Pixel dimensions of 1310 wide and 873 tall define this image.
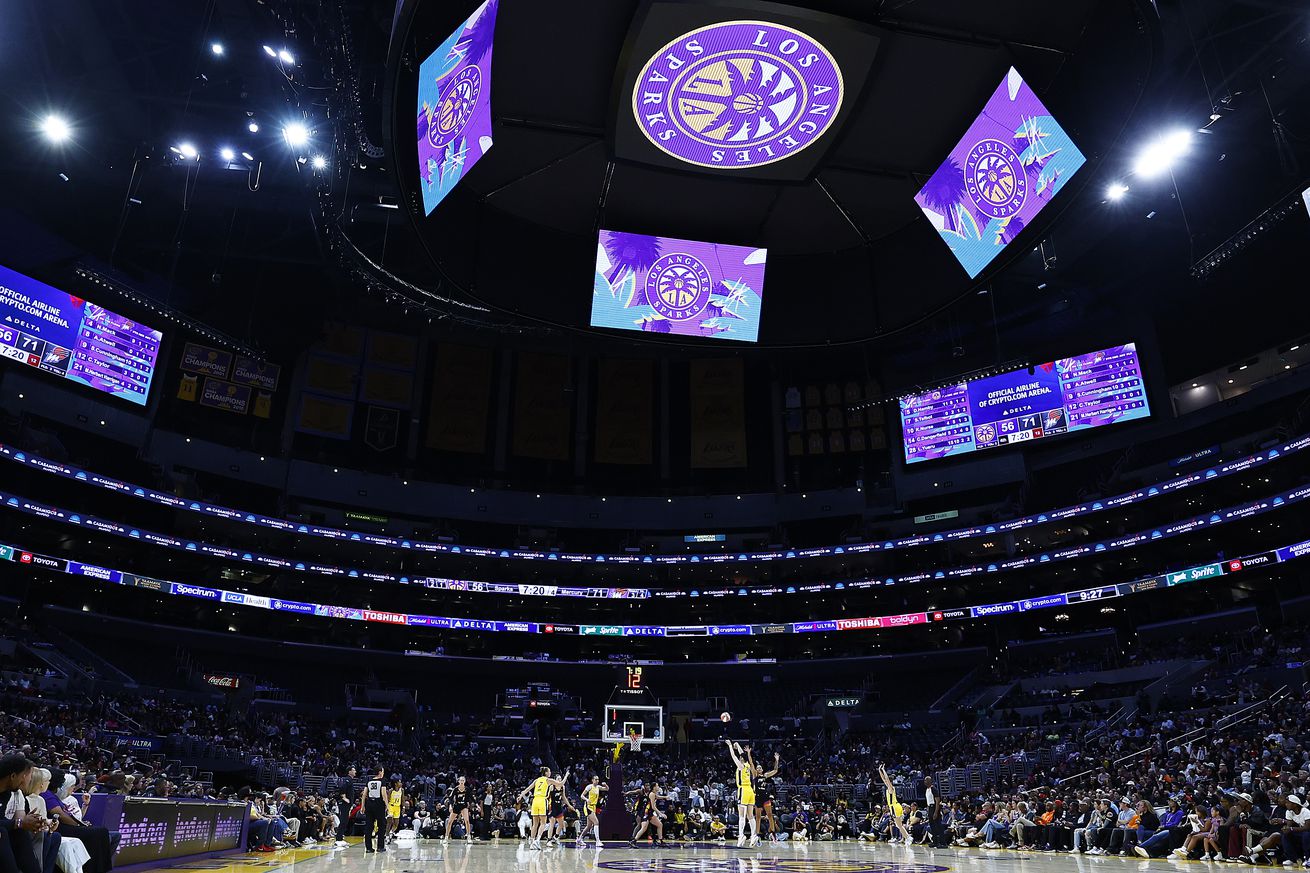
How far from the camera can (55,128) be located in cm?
2780

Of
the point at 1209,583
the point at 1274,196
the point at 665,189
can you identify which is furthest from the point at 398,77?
the point at 1209,583

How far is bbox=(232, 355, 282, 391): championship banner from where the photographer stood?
146 ft

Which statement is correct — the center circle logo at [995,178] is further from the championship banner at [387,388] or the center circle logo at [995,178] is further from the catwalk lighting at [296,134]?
the championship banner at [387,388]

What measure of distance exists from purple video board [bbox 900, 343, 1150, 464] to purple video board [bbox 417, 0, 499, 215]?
113 feet

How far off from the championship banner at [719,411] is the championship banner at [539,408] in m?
7.51

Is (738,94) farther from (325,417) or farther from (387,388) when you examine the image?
(325,417)

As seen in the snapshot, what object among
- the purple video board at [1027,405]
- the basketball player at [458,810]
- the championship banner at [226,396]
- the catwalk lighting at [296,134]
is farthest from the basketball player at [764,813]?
the championship banner at [226,396]

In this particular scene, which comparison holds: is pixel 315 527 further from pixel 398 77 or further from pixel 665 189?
pixel 398 77

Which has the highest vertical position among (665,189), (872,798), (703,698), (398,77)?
(665,189)

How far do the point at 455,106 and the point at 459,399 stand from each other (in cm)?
3522

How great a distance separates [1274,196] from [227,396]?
4671 cm

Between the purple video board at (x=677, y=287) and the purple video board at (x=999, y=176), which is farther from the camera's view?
the purple video board at (x=677, y=287)

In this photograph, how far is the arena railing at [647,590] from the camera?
118ft

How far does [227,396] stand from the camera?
1732 inches
